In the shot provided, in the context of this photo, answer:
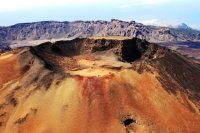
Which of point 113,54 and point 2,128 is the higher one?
point 113,54

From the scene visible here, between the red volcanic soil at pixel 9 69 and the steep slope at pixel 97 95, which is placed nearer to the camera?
the steep slope at pixel 97 95

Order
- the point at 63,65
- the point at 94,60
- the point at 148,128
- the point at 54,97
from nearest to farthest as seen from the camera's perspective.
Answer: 1. the point at 148,128
2. the point at 54,97
3. the point at 63,65
4. the point at 94,60

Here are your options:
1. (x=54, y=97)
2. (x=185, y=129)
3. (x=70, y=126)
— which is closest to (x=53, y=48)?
(x=54, y=97)

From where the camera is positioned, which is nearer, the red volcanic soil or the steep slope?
the steep slope

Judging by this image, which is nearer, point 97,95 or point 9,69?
point 97,95

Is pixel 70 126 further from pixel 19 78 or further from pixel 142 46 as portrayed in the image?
pixel 142 46

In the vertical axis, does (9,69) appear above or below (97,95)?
above

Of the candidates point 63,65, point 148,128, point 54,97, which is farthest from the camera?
point 63,65

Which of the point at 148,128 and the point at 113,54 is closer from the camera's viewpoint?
the point at 148,128
